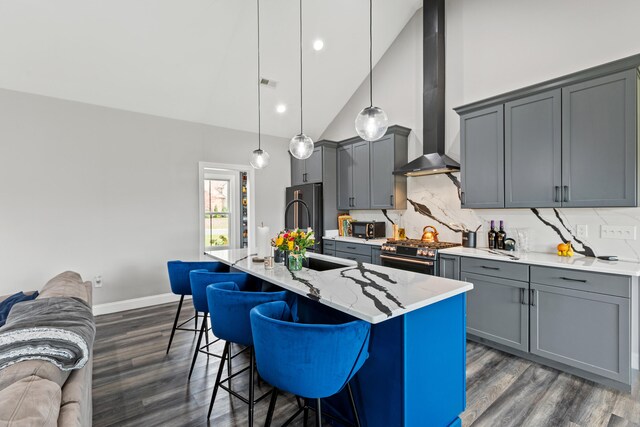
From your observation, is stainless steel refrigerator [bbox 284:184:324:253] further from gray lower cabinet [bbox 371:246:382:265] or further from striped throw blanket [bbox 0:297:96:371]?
striped throw blanket [bbox 0:297:96:371]

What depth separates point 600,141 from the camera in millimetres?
2600

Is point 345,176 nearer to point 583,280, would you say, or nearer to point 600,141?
point 600,141

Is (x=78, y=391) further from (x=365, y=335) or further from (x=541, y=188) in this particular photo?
(x=541, y=188)

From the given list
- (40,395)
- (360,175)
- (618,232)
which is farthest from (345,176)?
(40,395)

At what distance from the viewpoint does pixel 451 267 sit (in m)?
3.33

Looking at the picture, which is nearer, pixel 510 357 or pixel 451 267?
pixel 510 357

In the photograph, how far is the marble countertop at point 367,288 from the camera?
1.48m

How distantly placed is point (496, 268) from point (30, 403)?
3.27 m

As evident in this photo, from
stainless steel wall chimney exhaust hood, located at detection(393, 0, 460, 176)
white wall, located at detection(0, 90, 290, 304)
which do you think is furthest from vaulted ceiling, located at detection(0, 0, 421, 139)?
stainless steel wall chimney exhaust hood, located at detection(393, 0, 460, 176)

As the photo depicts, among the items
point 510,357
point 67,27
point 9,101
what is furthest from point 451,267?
point 9,101

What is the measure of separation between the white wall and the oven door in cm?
291

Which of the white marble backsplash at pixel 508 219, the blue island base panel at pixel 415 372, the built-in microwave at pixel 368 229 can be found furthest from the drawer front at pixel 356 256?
the blue island base panel at pixel 415 372

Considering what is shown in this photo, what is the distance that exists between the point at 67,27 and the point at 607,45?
531cm

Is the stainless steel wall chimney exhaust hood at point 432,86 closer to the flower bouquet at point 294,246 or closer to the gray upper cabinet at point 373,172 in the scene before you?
the gray upper cabinet at point 373,172
